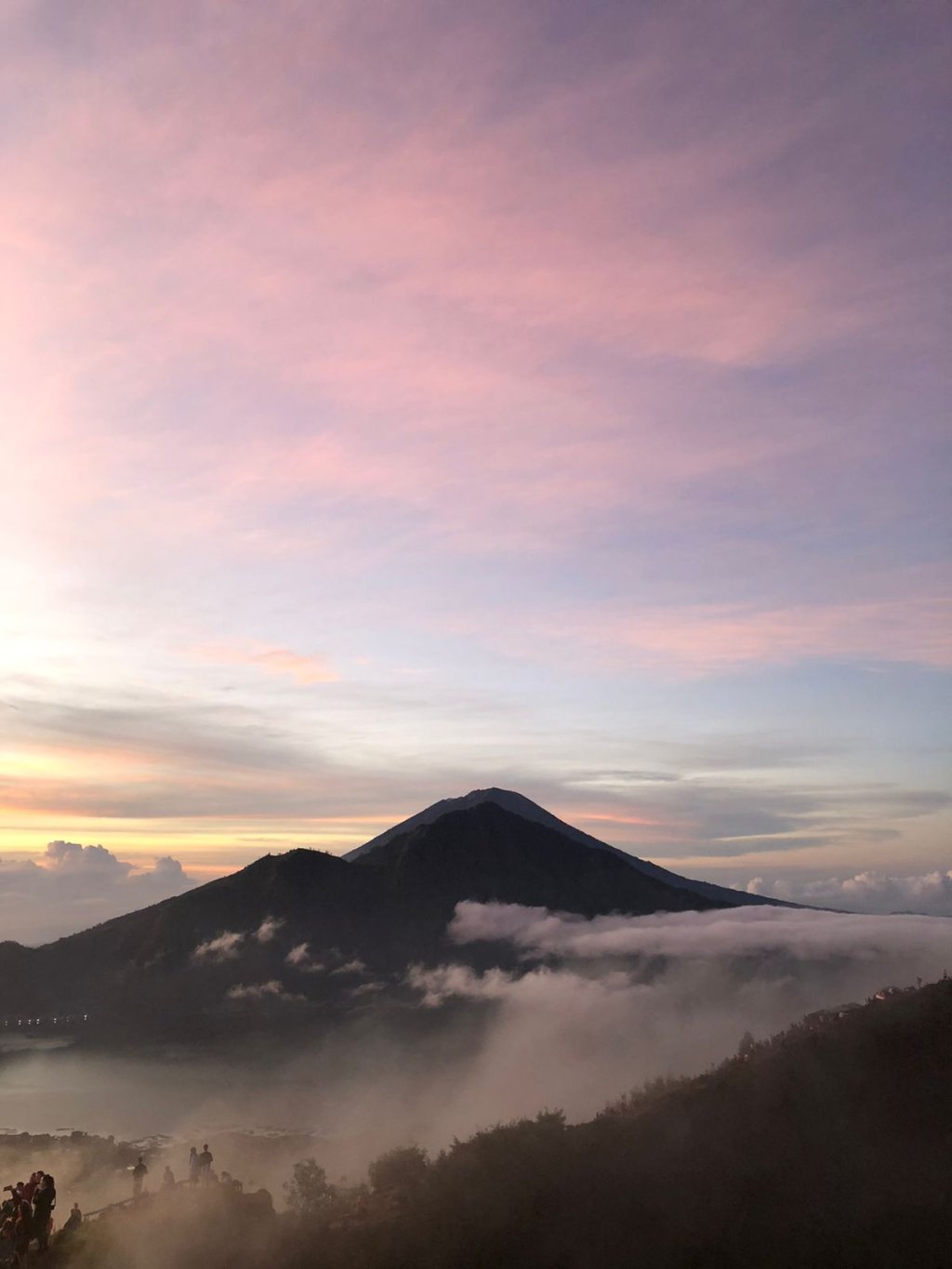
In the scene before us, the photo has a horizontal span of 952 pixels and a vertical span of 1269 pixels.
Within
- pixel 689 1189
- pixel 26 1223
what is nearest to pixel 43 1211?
pixel 26 1223

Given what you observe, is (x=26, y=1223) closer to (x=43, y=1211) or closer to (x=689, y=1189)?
(x=43, y=1211)

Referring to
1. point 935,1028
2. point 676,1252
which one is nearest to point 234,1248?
point 676,1252

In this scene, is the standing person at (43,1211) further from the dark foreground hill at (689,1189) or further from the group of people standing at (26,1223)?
the dark foreground hill at (689,1189)

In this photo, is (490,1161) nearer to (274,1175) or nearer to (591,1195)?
(591,1195)

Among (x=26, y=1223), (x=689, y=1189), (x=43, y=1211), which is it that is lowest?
(x=26, y=1223)

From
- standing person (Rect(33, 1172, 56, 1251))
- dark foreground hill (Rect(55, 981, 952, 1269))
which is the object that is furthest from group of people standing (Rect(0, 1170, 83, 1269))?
dark foreground hill (Rect(55, 981, 952, 1269))

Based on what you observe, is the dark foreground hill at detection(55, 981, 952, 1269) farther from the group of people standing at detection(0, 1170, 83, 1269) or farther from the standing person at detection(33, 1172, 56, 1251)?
the group of people standing at detection(0, 1170, 83, 1269)

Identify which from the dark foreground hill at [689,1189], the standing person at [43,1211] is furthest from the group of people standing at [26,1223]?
the dark foreground hill at [689,1189]
